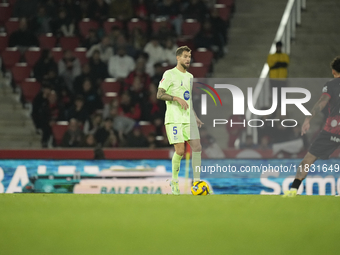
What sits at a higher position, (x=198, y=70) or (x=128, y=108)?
(x=198, y=70)

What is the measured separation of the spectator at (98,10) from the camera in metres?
12.9

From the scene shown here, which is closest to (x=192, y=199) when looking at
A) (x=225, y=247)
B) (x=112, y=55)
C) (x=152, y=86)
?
(x=225, y=247)

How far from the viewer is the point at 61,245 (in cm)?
375

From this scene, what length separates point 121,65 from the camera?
38.1ft

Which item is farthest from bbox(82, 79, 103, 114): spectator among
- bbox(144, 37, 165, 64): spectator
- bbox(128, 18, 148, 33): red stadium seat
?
bbox(128, 18, 148, 33): red stadium seat

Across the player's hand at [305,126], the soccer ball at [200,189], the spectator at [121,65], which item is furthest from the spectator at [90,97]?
the player's hand at [305,126]

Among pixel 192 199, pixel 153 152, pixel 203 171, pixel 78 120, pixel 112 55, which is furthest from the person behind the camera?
pixel 112 55

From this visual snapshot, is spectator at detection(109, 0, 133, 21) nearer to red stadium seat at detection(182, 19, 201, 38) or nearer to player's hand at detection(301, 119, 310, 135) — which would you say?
red stadium seat at detection(182, 19, 201, 38)

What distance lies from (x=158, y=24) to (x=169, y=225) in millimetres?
8582

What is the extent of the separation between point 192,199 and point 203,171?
1125 millimetres

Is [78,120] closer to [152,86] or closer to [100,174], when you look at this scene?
[152,86]

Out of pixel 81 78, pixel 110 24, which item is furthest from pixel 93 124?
pixel 110 24

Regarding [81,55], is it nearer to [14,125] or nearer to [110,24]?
[110,24]

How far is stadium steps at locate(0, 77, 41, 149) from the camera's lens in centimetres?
1134
